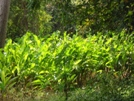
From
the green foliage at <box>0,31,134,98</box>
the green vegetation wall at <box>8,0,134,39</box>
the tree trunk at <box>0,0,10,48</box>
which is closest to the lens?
the green foliage at <box>0,31,134,98</box>

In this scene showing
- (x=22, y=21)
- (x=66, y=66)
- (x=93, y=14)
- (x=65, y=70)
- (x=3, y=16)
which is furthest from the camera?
(x=22, y=21)

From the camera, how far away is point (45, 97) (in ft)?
13.2

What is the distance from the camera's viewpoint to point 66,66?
4270 mm

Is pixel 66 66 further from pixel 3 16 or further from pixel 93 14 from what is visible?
pixel 93 14

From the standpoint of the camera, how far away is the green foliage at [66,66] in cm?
410

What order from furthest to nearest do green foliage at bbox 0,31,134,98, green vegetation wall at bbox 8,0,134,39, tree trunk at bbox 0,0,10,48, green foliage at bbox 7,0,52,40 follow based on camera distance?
green foliage at bbox 7,0,52,40 → green vegetation wall at bbox 8,0,134,39 → tree trunk at bbox 0,0,10,48 → green foliage at bbox 0,31,134,98

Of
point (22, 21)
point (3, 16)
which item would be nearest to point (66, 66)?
point (3, 16)

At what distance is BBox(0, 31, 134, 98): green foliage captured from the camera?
4097 mm

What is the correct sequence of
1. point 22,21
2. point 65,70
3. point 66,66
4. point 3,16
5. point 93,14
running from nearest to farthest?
point 65,70, point 66,66, point 3,16, point 93,14, point 22,21

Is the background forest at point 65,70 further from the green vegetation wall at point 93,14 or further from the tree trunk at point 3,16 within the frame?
the green vegetation wall at point 93,14

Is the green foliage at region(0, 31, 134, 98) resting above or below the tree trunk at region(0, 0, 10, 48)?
below

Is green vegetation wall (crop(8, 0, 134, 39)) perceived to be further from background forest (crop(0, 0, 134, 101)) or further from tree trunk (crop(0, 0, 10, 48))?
tree trunk (crop(0, 0, 10, 48))

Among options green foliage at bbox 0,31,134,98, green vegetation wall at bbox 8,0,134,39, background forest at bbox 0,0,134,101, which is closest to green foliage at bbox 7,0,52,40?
green vegetation wall at bbox 8,0,134,39

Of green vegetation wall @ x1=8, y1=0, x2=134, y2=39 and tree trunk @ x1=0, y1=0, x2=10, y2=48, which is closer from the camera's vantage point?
tree trunk @ x1=0, y1=0, x2=10, y2=48
